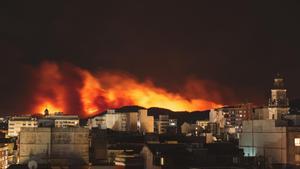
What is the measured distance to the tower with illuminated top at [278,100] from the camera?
82.2 meters

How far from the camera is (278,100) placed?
82.7 m

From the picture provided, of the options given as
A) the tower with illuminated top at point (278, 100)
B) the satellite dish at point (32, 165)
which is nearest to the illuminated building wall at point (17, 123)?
the tower with illuminated top at point (278, 100)

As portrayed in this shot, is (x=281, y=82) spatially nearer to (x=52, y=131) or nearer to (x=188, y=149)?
(x=188, y=149)

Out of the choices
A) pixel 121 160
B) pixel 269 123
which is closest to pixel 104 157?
pixel 121 160

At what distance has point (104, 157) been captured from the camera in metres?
56.9

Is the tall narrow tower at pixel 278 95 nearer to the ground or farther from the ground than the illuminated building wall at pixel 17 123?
farther from the ground

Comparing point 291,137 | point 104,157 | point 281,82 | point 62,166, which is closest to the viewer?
point 62,166

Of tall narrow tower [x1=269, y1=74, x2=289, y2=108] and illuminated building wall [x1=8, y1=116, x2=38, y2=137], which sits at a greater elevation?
tall narrow tower [x1=269, y1=74, x2=289, y2=108]

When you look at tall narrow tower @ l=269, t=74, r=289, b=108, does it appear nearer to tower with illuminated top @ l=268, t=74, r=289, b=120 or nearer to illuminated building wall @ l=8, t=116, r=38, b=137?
tower with illuminated top @ l=268, t=74, r=289, b=120

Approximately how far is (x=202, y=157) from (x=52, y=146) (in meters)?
12.2

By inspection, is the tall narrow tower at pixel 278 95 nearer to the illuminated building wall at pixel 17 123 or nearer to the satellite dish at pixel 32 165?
the satellite dish at pixel 32 165

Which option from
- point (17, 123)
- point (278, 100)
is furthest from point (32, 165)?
point (17, 123)

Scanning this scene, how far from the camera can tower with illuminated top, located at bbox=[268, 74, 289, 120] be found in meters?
82.2

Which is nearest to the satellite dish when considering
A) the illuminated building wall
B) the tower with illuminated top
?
the tower with illuminated top
